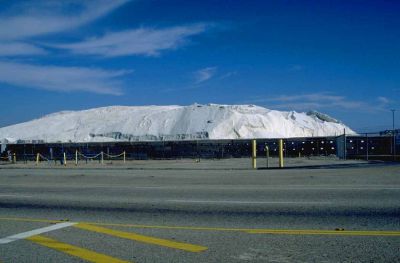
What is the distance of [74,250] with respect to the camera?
22.1 ft

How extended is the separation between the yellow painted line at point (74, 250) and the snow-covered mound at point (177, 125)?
64900 mm

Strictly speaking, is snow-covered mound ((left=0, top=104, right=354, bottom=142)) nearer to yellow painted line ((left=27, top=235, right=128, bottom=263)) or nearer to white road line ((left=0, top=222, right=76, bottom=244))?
white road line ((left=0, top=222, right=76, bottom=244))

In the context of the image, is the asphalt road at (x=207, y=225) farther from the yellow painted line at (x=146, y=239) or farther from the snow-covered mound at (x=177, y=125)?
the snow-covered mound at (x=177, y=125)

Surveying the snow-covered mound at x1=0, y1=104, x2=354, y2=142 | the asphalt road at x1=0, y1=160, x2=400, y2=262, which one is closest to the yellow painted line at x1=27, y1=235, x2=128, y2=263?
the asphalt road at x1=0, y1=160, x2=400, y2=262

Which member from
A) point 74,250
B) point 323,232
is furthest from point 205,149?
point 74,250

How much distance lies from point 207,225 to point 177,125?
71846 millimetres

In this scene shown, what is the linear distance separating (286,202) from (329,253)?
15.8 ft

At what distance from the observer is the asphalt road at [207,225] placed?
6391 millimetres

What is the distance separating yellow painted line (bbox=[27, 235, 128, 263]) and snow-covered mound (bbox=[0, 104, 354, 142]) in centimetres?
6490

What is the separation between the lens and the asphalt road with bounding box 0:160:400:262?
6391 millimetres

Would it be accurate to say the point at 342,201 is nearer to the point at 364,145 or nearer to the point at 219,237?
the point at 219,237

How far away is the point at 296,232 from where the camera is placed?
7.63 m

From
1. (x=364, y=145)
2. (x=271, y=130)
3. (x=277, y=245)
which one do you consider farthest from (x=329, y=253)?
(x=271, y=130)

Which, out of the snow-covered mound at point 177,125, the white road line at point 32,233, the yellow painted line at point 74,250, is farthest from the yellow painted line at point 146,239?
the snow-covered mound at point 177,125
